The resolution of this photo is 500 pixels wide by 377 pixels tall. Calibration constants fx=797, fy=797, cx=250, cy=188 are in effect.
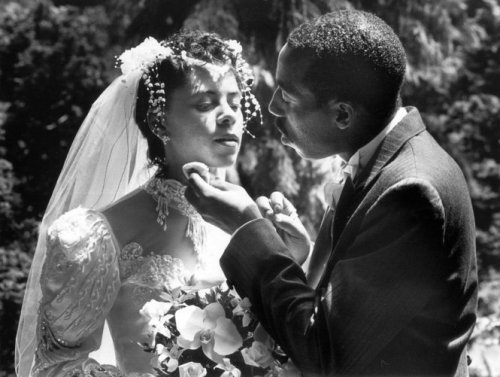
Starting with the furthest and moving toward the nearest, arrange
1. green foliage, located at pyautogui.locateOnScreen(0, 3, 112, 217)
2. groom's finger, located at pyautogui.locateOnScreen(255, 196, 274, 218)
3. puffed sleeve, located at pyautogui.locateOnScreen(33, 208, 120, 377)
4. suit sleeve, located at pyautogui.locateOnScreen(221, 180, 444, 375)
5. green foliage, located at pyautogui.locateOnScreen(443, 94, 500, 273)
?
green foliage, located at pyautogui.locateOnScreen(443, 94, 500, 273) < green foliage, located at pyautogui.locateOnScreen(0, 3, 112, 217) < puffed sleeve, located at pyautogui.locateOnScreen(33, 208, 120, 377) < groom's finger, located at pyautogui.locateOnScreen(255, 196, 274, 218) < suit sleeve, located at pyautogui.locateOnScreen(221, 180, 444, 375)

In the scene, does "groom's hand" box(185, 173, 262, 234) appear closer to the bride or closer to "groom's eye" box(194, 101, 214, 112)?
the bride

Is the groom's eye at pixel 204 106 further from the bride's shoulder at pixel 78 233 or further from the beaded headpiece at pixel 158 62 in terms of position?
the bride's shoulder at pixel 78 233

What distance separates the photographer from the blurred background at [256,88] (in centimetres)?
710

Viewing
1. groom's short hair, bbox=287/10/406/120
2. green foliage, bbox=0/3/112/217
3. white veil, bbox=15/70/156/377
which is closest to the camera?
groom's short hair, bbox=287/10/406/120

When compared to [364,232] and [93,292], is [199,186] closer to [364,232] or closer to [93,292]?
[364,232]

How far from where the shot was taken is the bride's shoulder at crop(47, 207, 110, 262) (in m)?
2.75

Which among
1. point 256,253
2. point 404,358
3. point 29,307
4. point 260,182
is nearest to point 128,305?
point 29,307

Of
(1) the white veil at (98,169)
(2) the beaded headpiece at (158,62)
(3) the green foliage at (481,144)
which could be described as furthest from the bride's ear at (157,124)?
(3) the green foliage at (481,144)

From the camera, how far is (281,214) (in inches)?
97.0

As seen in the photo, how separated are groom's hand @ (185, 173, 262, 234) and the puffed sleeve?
839 mm

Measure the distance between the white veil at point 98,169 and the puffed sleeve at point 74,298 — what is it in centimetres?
33

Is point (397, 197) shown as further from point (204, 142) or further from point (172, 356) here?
point (204, 142)

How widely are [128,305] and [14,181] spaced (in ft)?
17.7

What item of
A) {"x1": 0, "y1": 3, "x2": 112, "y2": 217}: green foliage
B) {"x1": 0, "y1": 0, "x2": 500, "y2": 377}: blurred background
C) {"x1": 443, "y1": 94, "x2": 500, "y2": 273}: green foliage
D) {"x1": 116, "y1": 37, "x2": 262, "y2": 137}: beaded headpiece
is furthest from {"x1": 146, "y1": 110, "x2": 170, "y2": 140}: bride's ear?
{"x1": 443, "y1": 94, "x2": 500, "y2": 273}: green foliage
